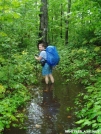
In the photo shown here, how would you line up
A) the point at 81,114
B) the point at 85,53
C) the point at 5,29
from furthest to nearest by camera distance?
1. the point at 85,53
2. the point at 5,29
3. the point at 81,114

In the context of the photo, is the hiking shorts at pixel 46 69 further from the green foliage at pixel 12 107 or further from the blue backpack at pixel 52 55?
the green foliage at pixel 12 107

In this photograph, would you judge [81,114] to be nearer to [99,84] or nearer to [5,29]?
[99,84]

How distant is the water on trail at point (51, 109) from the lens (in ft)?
16.8

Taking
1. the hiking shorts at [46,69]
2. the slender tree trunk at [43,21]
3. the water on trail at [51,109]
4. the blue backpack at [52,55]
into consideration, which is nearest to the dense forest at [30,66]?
the slender tree trunk at [43,21]

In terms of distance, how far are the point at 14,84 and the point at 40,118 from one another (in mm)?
2001

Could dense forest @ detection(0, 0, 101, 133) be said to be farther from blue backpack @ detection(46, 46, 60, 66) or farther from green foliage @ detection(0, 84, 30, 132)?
blue backpack @ detection(46, 46, 60, 66)

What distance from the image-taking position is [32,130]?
5.05 metres

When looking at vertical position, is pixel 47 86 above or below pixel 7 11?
below

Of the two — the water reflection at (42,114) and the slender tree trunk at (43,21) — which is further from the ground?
the slender tree trunk at (43,21)

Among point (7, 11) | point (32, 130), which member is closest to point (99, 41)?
point (7, 11)

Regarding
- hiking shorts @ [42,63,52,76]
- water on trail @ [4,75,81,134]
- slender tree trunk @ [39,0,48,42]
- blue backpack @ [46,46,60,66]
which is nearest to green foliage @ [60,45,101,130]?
water on trail @ [4,75,81,134]

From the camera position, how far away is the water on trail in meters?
5.13

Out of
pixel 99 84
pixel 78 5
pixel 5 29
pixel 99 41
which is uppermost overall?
pixel 78 5

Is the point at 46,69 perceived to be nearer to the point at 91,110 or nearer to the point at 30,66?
the point at 30,66
